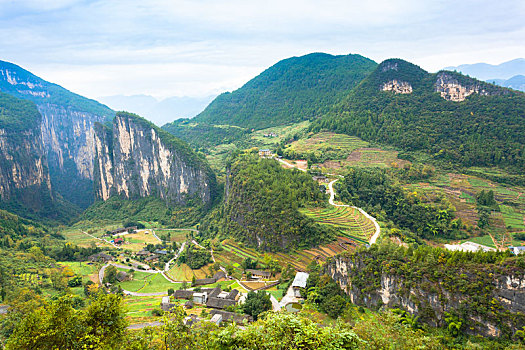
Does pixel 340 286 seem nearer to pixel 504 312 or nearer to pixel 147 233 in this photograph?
pixel 504 312

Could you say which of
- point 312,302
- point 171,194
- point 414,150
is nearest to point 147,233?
point 171,194

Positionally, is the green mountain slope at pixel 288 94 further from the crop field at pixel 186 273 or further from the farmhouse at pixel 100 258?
the crop field at pixel 186 273

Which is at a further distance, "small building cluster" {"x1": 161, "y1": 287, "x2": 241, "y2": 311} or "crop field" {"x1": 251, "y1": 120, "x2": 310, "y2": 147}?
"crop field" {"x1": 251, "y1": 120, "x2": 310, "y2": 147}

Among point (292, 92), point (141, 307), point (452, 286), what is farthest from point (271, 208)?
point (292, 92)

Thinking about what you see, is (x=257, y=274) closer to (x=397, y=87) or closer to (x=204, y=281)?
(x=204, y=281)

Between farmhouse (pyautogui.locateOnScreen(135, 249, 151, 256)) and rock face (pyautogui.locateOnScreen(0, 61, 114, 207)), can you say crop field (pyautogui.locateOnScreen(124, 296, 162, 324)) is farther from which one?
rock face (pyautogui.locateOnScreen(0, 61, 114, 207))

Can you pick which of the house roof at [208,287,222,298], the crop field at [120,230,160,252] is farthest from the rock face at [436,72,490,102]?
the crop field at [120,230,160,252]
